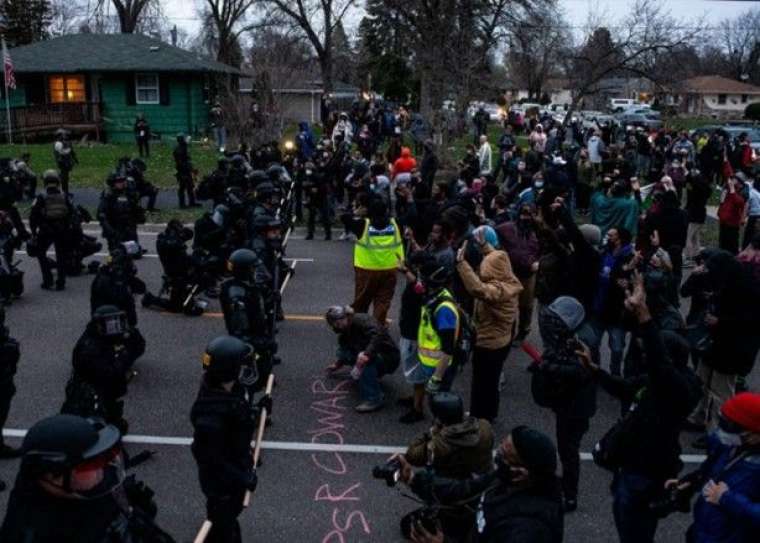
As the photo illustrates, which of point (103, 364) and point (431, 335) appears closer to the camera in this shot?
point (103, 364)

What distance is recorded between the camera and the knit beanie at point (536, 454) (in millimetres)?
3418

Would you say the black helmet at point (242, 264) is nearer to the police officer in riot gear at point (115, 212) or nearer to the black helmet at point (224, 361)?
the black helmet at point (224, 361)

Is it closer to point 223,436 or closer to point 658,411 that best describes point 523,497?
point 658,411

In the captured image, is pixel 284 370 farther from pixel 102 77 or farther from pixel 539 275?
pixel 102 77

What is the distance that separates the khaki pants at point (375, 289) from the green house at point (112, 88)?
24.5 meters

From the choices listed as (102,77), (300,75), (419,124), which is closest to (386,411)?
(419,124)

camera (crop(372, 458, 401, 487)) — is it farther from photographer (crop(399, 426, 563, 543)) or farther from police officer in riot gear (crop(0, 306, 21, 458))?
police officer in riot gear (crop(0, 306, 21, 458))

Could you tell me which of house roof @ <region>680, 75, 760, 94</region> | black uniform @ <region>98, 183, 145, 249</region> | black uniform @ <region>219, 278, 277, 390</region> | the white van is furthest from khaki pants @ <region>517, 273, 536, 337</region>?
house roof @ <region>680, 75, 760, 94</region>

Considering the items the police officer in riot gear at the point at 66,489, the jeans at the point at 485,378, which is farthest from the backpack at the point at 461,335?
the police officer in riot gear at the point at 66,489

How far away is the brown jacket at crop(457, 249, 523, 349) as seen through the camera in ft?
21.5

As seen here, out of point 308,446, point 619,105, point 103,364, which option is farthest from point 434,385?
point 619,105

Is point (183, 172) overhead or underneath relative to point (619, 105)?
underneath

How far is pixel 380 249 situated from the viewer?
847 cm

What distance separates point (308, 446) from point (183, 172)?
12.1 metres
